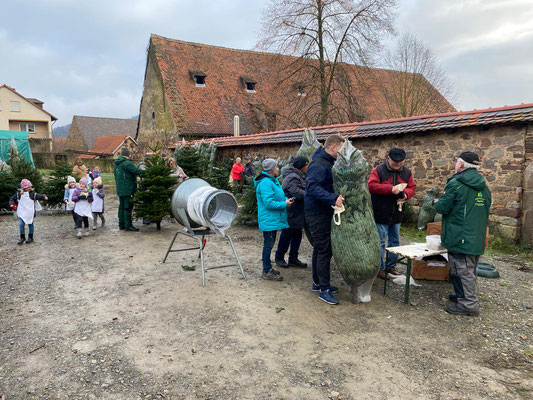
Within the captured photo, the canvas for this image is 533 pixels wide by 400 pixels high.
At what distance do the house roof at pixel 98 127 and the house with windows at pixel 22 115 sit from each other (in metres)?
6.90

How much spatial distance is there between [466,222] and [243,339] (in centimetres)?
270

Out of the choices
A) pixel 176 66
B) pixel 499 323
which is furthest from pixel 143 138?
pixel 499 323

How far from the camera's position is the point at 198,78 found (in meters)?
24.1

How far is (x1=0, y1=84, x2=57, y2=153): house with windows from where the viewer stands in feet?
150

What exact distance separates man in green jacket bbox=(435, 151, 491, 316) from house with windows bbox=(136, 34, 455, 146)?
1520 cm

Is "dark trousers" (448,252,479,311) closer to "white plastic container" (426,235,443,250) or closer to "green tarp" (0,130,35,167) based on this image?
"white plastic container" (426,235,443,250)

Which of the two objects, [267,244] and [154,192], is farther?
[154,192]

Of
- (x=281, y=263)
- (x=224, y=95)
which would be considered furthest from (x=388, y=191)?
(x=224, y=95)

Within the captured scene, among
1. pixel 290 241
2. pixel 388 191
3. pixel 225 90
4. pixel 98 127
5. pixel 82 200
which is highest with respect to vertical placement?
pixel 98 127

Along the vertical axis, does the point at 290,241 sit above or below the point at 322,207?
below

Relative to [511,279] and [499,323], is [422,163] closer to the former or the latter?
[511,279]

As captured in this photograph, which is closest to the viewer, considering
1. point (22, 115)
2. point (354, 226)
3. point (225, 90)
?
point (354, 226)

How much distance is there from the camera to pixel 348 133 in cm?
1027

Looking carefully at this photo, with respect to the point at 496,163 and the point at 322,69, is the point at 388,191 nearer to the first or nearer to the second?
the point at 496,163
